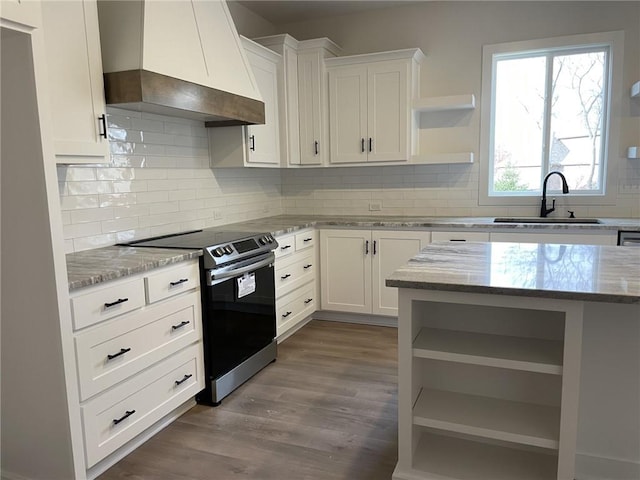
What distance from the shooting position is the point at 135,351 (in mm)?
2234

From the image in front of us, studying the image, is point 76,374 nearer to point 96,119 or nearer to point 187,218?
point 96,119

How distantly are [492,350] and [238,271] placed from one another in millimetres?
1567

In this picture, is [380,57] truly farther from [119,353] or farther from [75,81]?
[119,353]

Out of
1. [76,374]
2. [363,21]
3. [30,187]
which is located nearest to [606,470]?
[76,374]

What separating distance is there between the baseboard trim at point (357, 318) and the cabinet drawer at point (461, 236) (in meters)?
0.85

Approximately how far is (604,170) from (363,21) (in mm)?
2505

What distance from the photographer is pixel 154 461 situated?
2227 millimetres

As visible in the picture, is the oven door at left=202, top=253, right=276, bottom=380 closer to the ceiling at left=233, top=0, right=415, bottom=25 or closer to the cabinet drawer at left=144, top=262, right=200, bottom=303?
the cabinet drawer at left=144, top=262, right=200, bottom=303

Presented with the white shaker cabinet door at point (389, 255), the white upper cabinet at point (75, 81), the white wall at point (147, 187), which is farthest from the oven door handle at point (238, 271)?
the white shaker cabinet door at point (389, 255)

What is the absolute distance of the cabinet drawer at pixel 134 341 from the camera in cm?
199

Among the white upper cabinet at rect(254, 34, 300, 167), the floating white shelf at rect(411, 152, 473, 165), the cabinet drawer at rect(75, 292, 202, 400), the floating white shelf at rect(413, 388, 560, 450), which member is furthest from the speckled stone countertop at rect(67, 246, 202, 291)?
the floating white shelf at rect(411, 152, 473, 165)

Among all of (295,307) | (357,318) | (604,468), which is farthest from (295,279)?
(604,468)

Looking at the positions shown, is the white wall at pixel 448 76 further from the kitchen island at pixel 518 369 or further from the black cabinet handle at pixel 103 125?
the black cabinet handle at pixel 103 125

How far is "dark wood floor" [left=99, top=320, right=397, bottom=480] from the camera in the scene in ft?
7.04
